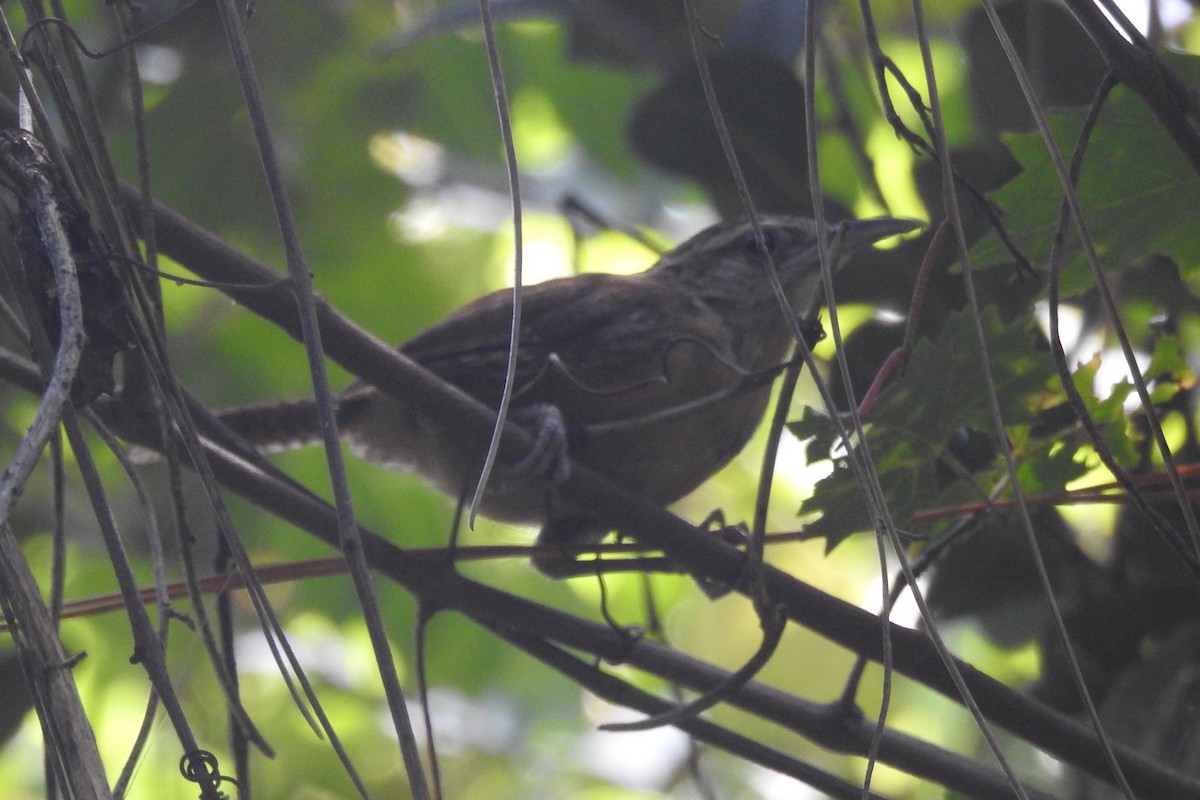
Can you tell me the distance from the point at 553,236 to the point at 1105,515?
272 cm

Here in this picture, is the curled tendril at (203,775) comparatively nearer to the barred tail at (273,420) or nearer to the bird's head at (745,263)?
the barred tail at (273,420)

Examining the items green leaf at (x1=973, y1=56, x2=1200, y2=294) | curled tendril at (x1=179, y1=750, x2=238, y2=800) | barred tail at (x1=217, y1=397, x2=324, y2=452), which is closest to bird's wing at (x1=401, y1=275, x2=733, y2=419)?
barred tail at (x1=217, y1=397, x2=324, y2=452)

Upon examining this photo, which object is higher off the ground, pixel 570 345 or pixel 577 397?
pixel 570 345

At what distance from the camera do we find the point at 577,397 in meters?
2.83

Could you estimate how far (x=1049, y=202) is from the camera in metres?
2.11

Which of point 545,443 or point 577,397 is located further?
point 577,397

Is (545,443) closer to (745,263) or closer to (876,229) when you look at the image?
(876,229)

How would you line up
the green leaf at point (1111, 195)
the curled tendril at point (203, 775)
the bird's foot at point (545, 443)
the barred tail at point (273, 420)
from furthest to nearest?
the barred tail at point (273, 420), the bird's foot at point (545, 443), the green leaf at point (1111, 195), the curled tendril at point (203, 775)

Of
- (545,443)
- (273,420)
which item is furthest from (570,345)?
(273,420)

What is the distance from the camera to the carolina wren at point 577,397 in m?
2.85

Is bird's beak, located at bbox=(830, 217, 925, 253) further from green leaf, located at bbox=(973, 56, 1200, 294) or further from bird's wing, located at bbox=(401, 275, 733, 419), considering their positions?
green leaf, located at bbox=(973, 56, 1200, 294)

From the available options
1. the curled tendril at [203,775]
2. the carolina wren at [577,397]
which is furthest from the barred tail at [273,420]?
the curled tendril at [203,775]

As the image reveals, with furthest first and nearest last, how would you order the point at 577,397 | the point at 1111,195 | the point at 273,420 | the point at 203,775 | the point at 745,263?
the point at 745,263
the point at 273,420
the point at 577,397
the point at 1111,195
the point at 203,775

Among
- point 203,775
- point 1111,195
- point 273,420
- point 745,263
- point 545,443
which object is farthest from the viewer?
point 745,263
